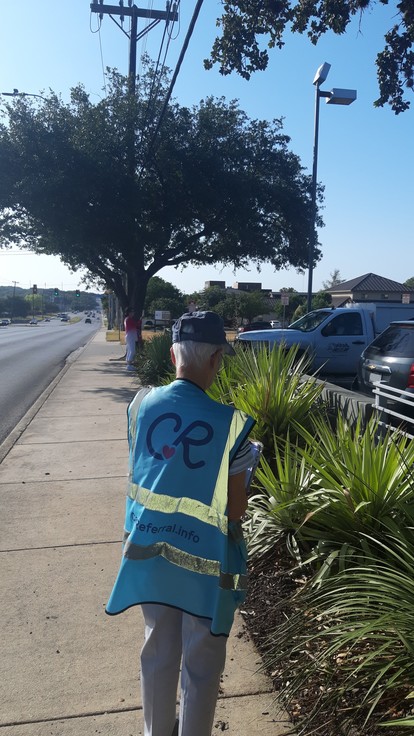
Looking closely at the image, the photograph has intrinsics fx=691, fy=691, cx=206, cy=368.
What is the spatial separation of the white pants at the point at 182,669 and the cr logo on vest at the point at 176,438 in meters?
0.52

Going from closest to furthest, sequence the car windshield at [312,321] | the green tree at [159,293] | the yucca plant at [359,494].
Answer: the yucca plant at [359,494] < the car windshield at [312,321] < the green tree at [159,293]

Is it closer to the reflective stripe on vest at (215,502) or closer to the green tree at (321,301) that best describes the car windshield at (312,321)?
the reflective stripe on vest at (215,502)

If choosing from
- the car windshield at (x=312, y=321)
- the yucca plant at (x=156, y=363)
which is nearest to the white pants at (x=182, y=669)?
the yucca plant at (x=156, y=363)

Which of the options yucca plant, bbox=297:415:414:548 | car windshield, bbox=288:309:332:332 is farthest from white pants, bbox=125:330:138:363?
yucca plant, bbox=297:415:414:548

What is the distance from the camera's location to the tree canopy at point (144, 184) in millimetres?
18641

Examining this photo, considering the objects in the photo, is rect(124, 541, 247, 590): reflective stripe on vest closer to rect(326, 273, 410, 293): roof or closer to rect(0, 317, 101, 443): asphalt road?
rect(0, 317, 101, 443): asphalt road

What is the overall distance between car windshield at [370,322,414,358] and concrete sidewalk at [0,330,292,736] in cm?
350

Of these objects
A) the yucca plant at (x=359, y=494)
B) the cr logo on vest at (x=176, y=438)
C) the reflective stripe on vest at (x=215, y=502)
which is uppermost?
the cr logo on vest at (x=176, y=438)

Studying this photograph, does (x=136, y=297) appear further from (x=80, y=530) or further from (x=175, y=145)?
(x=80, y=530)

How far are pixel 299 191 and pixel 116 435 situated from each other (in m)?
14.3

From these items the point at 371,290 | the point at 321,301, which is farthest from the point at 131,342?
the point at 371,290

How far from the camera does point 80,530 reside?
5555mm

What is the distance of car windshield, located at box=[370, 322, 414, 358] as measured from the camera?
8195mm

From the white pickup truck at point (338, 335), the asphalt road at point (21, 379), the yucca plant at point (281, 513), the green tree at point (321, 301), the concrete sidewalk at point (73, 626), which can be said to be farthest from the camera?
the green tree at point (321, 301)
